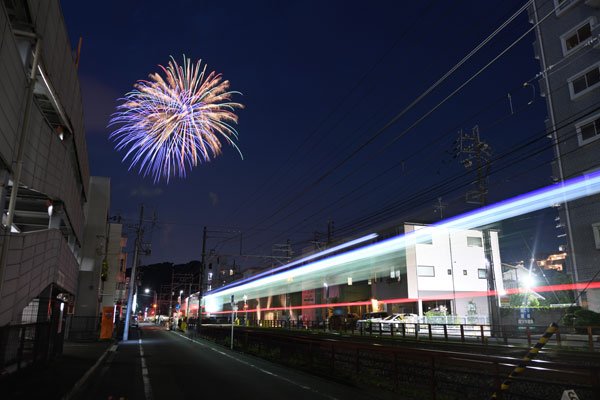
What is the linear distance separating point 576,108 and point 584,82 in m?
1.82

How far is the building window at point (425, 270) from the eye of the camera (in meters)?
45.5

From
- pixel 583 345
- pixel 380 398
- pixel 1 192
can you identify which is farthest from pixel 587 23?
pixel 1 192

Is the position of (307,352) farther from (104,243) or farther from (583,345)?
(104,243)

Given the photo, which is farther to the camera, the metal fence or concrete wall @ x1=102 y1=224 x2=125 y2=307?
concrete wall @ x1=102 y1=224 x2=125 y2=307

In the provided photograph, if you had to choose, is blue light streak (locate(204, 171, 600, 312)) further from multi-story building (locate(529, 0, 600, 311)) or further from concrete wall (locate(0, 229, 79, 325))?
concrete wall (locate(0, 229, 79, 325))

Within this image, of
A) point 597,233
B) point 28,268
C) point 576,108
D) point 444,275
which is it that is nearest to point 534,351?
point 28,268

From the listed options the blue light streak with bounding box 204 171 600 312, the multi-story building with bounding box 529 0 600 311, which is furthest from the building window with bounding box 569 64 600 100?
the blue light streak with bounding box 204 171 600 312

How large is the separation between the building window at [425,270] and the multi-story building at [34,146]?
3379 cm

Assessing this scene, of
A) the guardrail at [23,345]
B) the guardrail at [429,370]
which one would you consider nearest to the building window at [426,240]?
the guardrail at [429,370]

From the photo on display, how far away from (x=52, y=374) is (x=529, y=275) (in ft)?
145

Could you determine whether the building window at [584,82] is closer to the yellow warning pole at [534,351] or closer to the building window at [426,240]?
the building window at [426,240]

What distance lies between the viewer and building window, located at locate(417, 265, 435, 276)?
45500 mm

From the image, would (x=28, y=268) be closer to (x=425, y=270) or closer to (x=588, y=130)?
(x=588, y=130)

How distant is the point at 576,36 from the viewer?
32125 mm
